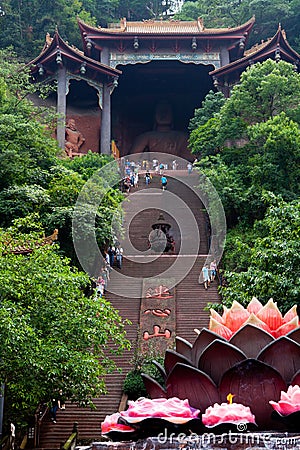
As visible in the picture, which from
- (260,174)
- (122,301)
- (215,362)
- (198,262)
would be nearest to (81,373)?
(215,362)

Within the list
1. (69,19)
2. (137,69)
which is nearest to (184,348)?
(137,69)

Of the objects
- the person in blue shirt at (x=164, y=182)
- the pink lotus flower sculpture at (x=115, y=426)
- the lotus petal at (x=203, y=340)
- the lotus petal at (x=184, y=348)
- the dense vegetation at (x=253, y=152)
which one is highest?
the person in blue shirt at (x=164, y=182)

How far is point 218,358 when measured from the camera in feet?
15.4

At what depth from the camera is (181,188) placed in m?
24.0

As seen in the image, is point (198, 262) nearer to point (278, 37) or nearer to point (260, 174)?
point (260, 174)

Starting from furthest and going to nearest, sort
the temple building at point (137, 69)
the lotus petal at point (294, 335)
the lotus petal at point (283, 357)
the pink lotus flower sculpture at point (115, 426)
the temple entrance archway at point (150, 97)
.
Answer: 1. the temple entrance archway at point (150, 97)
2. the temple building at point (137, 69)
3. the lotus petal at point (294, 335)
4. the lotus petal at point (283, 357)
5. the pink lotus flower sculpture at point (115, 426)

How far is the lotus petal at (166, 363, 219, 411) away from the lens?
4.49 m

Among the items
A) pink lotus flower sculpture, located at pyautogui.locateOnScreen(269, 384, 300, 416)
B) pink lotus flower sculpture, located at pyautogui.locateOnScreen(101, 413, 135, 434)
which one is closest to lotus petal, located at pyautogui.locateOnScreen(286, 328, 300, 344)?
pink lotus flower sculpture, located at pyautogui.locateOnScreen(269, 384, 300, 416)

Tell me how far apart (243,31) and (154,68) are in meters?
4.88

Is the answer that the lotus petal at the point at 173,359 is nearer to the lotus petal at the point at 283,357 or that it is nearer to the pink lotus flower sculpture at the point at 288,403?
the lotus petal at the point at 283,357

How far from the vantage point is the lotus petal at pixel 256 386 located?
436 centimetres

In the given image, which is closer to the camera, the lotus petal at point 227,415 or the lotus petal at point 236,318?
the lotus petal at point 227,415

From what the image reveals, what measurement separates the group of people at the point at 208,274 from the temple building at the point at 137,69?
8.77 m

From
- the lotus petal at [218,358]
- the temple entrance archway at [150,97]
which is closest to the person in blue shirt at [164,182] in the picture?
the temple entrance archway at [150,97]
